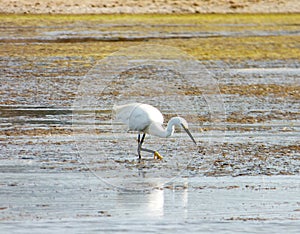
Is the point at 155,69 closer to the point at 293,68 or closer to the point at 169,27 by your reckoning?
the point at 293,68

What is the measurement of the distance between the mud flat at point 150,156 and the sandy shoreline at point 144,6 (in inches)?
671

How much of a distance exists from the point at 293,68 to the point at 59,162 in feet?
49.7

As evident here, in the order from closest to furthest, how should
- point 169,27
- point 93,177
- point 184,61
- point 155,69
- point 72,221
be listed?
point 72,221 → point 93,177 → point 155,69 → point 184,61 → point 169,27

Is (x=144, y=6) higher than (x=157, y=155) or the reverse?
higher

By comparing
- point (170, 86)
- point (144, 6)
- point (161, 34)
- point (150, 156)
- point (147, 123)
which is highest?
point (144, 6)

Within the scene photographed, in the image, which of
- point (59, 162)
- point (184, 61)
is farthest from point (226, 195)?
point (184, 61)

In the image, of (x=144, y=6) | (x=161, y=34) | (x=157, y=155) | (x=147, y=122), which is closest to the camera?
(x=147, y=122)

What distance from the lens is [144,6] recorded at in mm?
49594

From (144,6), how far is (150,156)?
3586cm

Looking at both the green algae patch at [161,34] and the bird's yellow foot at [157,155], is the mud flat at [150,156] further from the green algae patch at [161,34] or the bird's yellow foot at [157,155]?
the green algae patch at [161,34]

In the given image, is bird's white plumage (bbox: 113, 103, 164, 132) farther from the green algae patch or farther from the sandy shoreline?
the sandy shoreline

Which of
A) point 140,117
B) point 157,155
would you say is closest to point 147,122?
point 140,117

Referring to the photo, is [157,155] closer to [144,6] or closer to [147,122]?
[147,122]

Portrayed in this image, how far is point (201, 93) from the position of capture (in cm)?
2170
